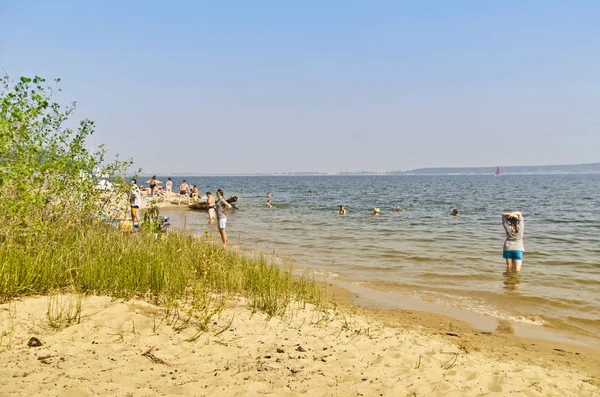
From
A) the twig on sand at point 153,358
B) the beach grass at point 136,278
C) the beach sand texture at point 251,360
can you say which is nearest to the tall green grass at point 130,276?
the beach grass at point 136,278

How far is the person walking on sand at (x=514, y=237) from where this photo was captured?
11.1 meters

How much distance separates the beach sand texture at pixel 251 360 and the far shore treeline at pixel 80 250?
1.12 feet

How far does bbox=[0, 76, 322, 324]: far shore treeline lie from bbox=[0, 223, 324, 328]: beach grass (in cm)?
1

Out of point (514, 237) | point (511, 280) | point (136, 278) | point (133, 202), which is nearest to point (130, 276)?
point (136, 278)

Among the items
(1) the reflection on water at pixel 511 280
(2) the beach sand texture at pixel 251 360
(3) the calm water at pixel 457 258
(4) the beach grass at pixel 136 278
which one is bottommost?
(3) the calm water at pixel 457 258

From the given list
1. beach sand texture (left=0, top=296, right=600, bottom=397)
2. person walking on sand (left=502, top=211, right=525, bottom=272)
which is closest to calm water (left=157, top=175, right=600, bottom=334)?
person walking on sand (left=502, top=211, right=525, bottom=272)

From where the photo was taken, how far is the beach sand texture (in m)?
4.04

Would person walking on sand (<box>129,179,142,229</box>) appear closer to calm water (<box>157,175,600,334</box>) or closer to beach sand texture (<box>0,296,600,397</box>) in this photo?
calm water (<box>157,175,600,334</box>)

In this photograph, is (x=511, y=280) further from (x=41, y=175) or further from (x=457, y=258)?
(x=41, y=175)

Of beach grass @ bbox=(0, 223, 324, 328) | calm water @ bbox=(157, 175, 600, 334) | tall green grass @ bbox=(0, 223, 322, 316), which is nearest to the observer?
beach grass @ bbox=(0, 223, 324, 328)

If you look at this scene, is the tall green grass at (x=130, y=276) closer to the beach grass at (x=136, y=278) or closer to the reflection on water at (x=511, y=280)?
the beach grass at (x=136, y=278)

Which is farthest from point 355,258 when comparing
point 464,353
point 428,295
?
point 464,353

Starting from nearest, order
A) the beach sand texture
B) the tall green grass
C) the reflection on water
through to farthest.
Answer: the beach sand texture → the tall green grass → the reflection on water

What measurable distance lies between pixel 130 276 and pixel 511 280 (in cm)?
900
